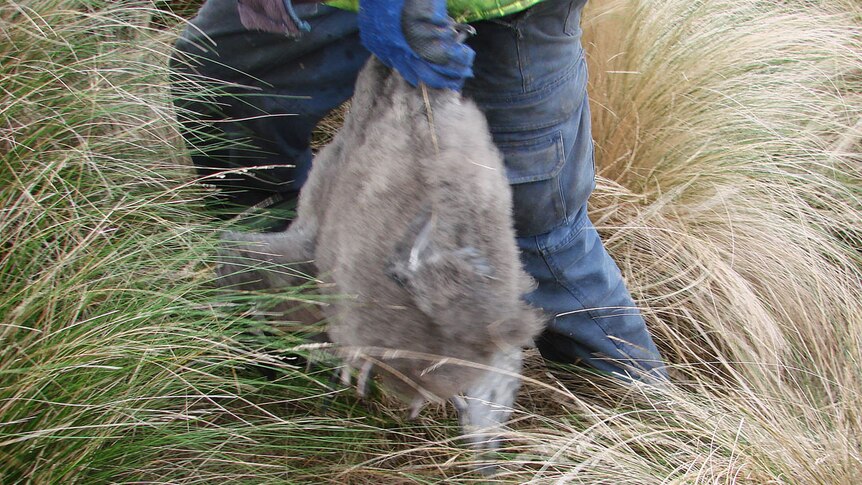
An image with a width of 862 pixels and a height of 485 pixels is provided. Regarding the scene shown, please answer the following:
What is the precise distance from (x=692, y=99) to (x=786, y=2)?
6.11 feet

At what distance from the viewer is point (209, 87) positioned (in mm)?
2572

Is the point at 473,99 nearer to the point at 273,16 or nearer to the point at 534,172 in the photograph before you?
the point at 534,172

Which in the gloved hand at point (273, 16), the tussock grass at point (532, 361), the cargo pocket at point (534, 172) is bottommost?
the tussock grass at point (532, 361)

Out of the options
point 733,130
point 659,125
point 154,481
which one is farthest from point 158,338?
point 733,130

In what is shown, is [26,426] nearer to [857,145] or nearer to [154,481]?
[154,481]

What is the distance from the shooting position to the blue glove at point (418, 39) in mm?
1567

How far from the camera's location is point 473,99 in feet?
6.74

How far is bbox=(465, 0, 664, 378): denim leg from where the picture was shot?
6.54 ft

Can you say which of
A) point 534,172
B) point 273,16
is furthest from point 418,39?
point 534,172

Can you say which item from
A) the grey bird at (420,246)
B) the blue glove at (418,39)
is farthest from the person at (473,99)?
the grey bird at (420,246)

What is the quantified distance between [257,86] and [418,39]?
42.7 inches

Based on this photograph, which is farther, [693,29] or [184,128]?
[693,29]

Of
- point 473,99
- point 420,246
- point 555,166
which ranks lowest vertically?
point 420,246

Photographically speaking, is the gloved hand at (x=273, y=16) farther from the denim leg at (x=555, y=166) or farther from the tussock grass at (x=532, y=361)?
the tussock grass at (x=532, y=361)
